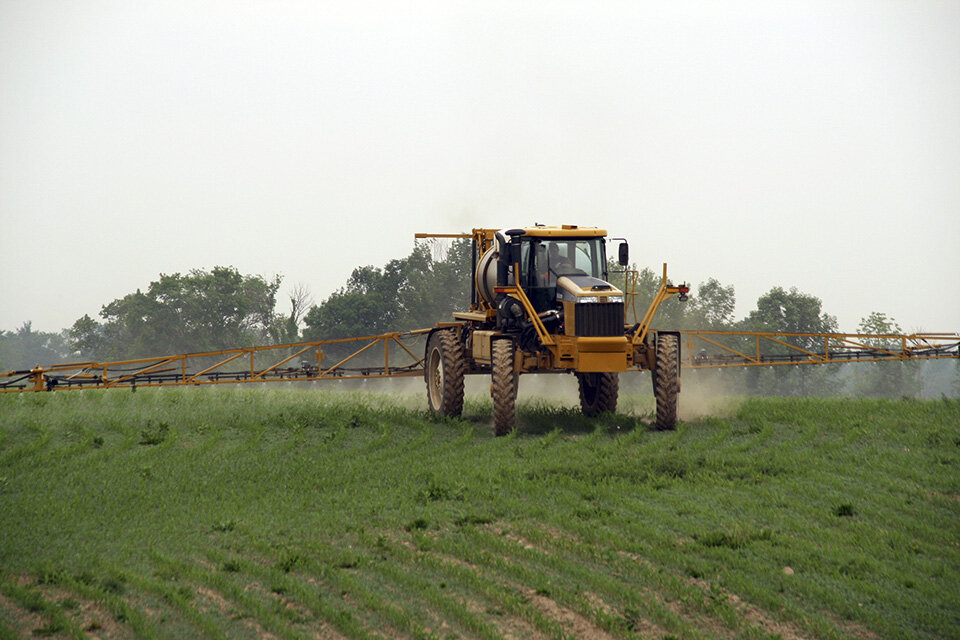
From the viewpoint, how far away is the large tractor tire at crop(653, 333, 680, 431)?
16016mm

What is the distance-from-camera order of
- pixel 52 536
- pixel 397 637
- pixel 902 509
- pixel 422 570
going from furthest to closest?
pixel 902 509 → pixel 52 536 → pixel 422 570 → pixel 397 637

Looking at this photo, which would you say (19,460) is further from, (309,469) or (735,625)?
(735,625)

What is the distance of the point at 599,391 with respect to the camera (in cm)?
1883

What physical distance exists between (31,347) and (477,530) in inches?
5188

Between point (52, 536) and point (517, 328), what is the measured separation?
9.29 meters

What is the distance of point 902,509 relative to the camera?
10.7 metres

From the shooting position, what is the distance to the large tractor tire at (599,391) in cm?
1859

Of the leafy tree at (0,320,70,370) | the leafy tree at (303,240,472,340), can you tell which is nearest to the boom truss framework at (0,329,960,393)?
the leafy tree at (303,240,472,340)

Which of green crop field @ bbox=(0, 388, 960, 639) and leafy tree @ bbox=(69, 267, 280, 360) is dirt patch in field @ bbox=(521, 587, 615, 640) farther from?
leafy tree @ bbox=(69, 267, 280, 360)

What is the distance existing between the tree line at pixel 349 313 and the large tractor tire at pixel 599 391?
3582 cm

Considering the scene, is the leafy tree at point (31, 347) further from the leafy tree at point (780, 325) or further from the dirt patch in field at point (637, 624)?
the dirt patch in field at point (637, 624)

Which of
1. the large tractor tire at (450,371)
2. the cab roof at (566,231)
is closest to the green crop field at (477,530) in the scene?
the large tractor tire at (450,371)

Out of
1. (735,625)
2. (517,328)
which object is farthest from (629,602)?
(517,328)

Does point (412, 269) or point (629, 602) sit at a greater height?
point (412, 269)
